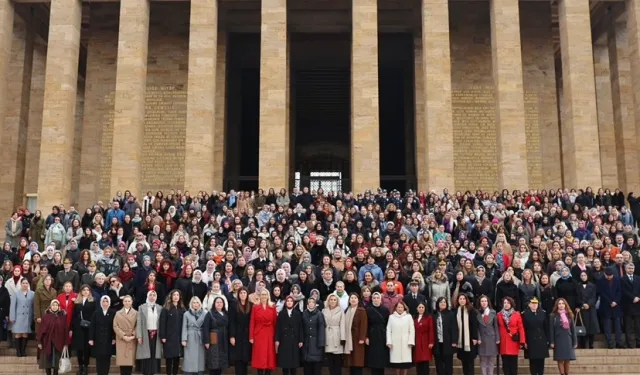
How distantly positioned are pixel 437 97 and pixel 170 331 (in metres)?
16.5

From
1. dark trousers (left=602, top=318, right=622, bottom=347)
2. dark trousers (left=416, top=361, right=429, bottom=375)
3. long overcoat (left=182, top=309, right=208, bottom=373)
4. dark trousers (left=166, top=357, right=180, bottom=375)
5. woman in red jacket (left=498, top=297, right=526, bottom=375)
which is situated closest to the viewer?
long overcoat (left=182, top=309, right=208, bottom=373)

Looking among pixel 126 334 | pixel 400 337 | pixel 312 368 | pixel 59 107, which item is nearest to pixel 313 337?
pixel 312 368

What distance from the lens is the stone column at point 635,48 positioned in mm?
26780

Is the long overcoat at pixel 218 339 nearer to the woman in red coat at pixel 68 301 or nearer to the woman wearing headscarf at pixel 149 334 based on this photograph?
the woman wearing headscarf at pixel 149 334

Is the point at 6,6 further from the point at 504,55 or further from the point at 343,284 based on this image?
the point at 343,284

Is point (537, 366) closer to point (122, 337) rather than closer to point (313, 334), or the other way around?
point (313, 334)

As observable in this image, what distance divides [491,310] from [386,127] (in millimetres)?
25658

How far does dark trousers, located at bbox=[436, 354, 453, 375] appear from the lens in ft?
40.4

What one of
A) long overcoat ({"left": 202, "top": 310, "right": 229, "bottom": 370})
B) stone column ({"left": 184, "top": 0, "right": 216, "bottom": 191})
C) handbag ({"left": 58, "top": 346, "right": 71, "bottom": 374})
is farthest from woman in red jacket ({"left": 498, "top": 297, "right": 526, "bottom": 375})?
stone column ({"left": 184, "top": 0, "right": 216, "bottom": 191})

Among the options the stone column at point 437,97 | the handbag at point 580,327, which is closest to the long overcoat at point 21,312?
the handbag at point 580,327

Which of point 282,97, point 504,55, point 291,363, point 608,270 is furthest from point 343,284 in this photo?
point 504,55

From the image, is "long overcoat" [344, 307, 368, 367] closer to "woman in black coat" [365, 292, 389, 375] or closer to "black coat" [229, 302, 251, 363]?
"woman in black coat" [365, 292, 389, 375]

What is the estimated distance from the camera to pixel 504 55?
86.5 ft

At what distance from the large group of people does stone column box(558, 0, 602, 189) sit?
7.31 meters
